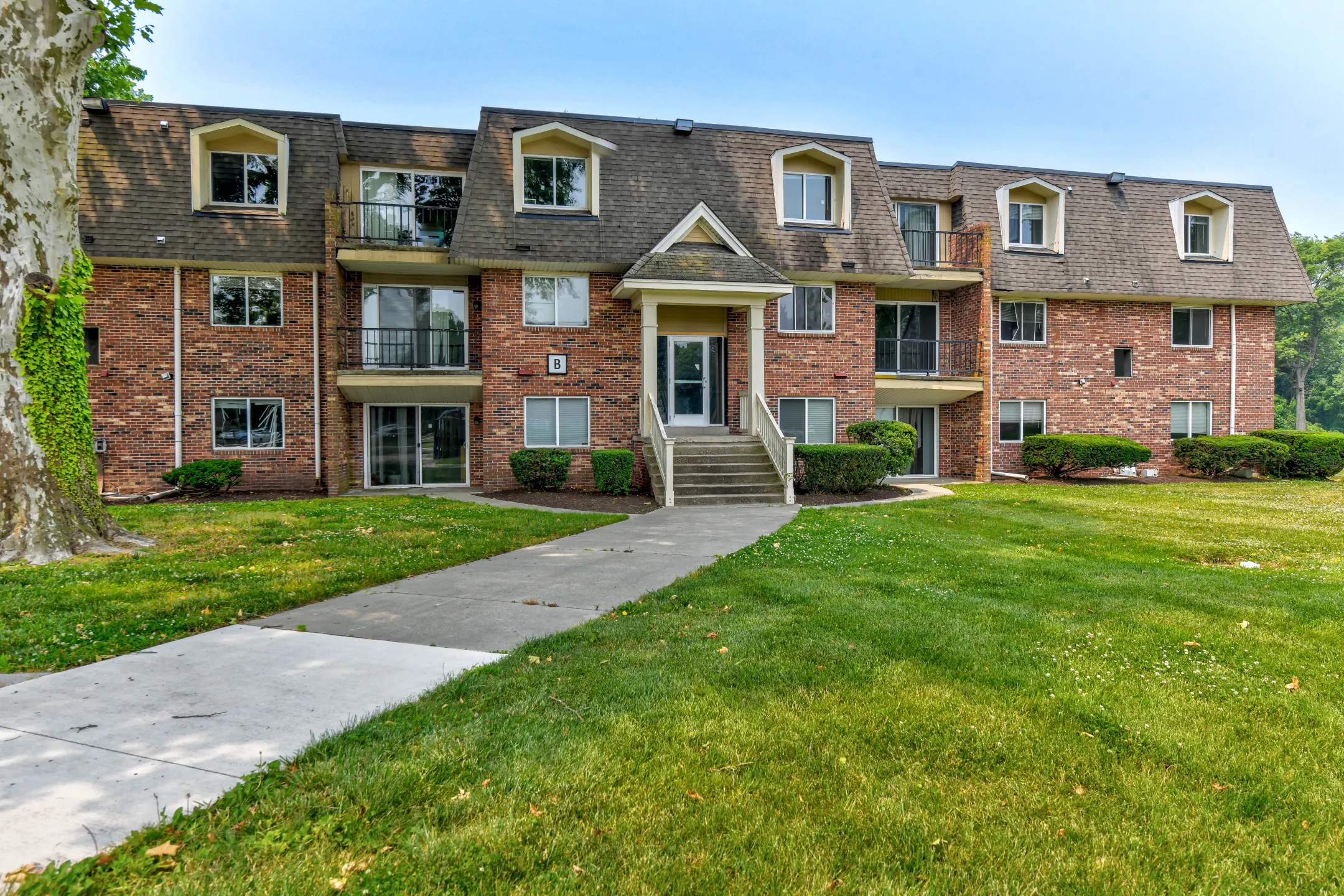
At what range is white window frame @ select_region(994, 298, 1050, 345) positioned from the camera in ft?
62.2

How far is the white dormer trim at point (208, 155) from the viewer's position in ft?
49.3

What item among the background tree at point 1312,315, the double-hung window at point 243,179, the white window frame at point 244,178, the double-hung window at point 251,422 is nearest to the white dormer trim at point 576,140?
the white window frame at point 244,178

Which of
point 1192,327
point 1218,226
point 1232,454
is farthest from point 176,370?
point 1218,226

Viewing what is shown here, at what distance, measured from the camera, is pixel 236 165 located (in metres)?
15.7

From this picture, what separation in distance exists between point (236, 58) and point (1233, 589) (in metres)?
26.1

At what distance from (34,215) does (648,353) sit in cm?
997

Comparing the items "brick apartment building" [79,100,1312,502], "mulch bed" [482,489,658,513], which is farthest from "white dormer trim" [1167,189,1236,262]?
"mulch bed" [482,489,658,513]

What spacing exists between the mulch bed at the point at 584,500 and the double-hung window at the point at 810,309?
5785 millimetres

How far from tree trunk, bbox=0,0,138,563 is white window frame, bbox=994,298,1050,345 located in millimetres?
19222

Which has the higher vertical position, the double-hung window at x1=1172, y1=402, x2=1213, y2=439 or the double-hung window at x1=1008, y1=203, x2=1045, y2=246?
the double-hung window at x1=1008, y1=203, x2=1045, y2=246

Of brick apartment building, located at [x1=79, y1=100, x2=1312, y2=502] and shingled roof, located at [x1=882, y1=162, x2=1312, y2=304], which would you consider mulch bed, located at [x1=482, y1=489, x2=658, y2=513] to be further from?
shingled roof, located at [x1=882, y1=162, x2=1312, y2=304]

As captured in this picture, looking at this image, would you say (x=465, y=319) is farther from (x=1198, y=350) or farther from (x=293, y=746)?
(x=1198, y=350)

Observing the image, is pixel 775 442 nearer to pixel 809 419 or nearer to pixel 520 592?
pixel 809 419

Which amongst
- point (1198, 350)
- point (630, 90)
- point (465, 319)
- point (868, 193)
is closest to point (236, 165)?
point (465, 319)
